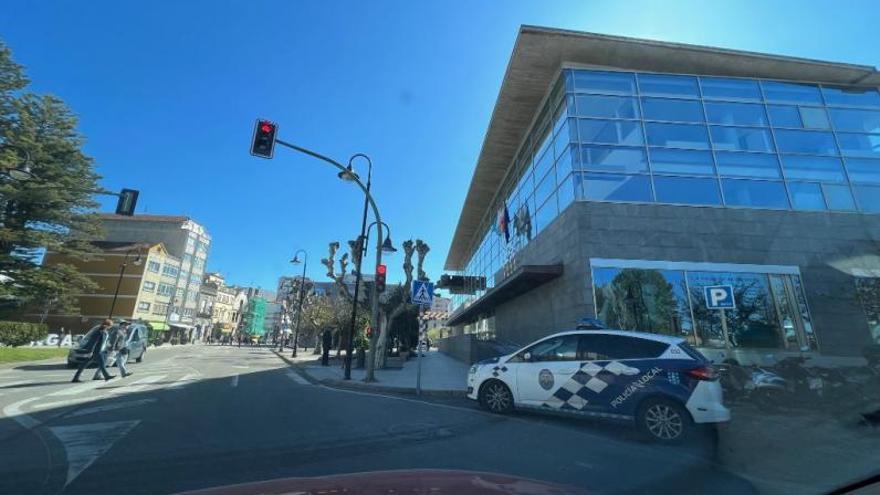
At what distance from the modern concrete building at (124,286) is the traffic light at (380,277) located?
189 feet

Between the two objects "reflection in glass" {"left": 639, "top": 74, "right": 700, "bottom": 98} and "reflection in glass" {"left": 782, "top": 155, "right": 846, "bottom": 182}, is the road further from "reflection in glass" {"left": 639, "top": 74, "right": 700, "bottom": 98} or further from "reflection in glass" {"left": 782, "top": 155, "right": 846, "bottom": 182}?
"reflection in glass" {"left": 782, "top": 155, "right": 846, "bottom": 182}

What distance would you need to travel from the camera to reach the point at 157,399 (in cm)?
894

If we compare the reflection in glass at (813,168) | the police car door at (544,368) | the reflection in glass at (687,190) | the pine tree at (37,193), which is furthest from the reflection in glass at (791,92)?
the pine tree at (37,193)

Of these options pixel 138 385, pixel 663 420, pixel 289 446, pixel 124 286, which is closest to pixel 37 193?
pixel 138 385

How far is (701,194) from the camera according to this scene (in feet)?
47.6

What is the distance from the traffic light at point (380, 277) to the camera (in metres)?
13.9

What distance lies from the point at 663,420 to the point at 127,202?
55.5 feet

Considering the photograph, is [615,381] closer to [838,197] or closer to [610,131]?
[610,131]

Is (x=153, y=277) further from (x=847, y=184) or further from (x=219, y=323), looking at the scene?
(x=847, y=184)

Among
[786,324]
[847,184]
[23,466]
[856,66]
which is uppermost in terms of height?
[856,66]

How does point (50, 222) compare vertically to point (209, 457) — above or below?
above

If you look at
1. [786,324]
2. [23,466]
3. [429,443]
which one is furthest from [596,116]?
[23,466]

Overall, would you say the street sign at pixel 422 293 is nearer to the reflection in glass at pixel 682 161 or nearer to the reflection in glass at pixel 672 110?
the reflection in glass at pixel 682 161

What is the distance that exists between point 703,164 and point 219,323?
10405cm
